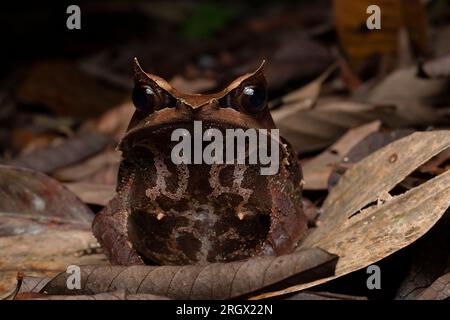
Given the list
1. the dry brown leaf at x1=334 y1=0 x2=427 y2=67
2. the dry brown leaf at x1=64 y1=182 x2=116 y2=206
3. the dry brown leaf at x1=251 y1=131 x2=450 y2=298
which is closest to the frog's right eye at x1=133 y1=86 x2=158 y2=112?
the dry brown leaf at x1=251 y1=131 x2=450 y2=298

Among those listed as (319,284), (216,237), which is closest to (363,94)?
(216,237)

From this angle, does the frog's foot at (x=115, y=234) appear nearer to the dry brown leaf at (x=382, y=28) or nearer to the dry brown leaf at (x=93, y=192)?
the dry brown leaf at (x=93, y=192)

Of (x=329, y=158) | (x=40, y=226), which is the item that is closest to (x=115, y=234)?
(x=40, y=226)

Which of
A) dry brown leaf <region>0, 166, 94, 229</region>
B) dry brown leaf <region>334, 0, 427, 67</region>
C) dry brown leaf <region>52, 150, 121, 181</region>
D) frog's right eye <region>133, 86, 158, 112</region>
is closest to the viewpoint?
frog's right eye <region>133, 86, 158, 112</region>

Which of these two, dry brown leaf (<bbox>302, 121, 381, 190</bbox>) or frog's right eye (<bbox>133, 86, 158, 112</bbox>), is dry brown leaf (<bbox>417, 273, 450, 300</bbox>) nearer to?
frog's right eye (<bbox>133, 86, 158, 112</bbox>)

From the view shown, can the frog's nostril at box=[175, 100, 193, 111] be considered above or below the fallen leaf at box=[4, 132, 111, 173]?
above

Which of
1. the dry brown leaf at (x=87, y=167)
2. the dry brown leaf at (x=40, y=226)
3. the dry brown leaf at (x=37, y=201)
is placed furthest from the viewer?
the dry brown leaf at (x=87, y=167)

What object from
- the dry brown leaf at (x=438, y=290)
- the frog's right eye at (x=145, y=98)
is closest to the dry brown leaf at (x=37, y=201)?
the frog's right eye at (x=145, y=98)
